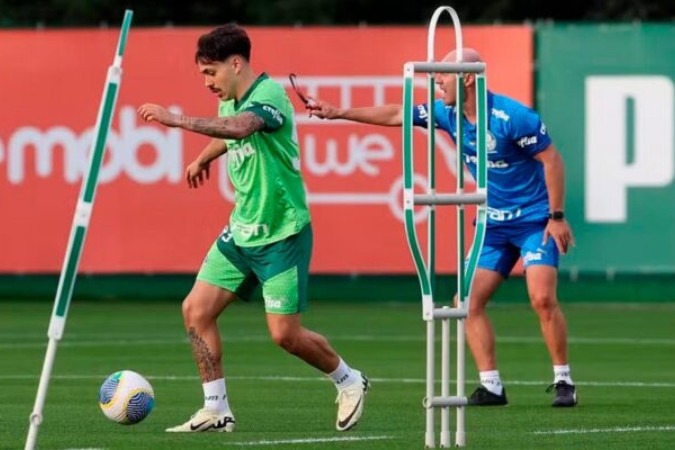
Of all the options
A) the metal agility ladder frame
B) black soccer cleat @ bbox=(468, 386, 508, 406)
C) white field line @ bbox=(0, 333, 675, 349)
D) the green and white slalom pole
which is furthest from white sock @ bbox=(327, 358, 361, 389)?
white field line @ bbox=(0, 333, 675, 349)

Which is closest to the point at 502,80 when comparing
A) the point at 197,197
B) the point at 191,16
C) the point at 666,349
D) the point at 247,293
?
the point at 197,197

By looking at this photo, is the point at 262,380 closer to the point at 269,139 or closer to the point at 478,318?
the point at 478,318

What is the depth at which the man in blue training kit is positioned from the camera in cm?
1381

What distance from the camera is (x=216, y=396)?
12.0m

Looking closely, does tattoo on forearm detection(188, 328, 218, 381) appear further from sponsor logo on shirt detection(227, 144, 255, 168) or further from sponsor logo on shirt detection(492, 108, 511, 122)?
sponsor logo on shirt detection(492, 108, 511, 122)

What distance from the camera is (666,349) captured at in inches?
776

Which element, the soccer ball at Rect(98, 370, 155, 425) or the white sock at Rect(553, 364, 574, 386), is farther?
the white sock at Rect(553, 364, 574, 386)

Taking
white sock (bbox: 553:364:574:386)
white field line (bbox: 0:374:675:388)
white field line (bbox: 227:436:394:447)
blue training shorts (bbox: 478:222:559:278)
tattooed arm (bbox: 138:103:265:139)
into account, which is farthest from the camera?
white field line (bbox: 0:374:675:388)

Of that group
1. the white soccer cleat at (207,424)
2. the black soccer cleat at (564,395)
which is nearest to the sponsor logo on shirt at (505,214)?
the black soccer cleat at (564,395)

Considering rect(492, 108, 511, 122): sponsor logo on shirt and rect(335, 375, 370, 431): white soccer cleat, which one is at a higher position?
rect(492, 108, 511, 122): sponsor logo on shirt

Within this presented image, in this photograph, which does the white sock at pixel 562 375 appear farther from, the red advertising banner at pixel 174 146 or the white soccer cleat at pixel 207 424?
the red advertising banner at pixel 174 146

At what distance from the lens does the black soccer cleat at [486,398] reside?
13.8 metres

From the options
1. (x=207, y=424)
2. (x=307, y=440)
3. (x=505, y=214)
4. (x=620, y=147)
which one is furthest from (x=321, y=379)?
(x=620, y=147)

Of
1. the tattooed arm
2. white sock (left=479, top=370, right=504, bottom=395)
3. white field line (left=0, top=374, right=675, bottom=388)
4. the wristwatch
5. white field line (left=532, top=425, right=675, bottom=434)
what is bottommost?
white field line (left=0, top=374, right=675, bottom=388)
